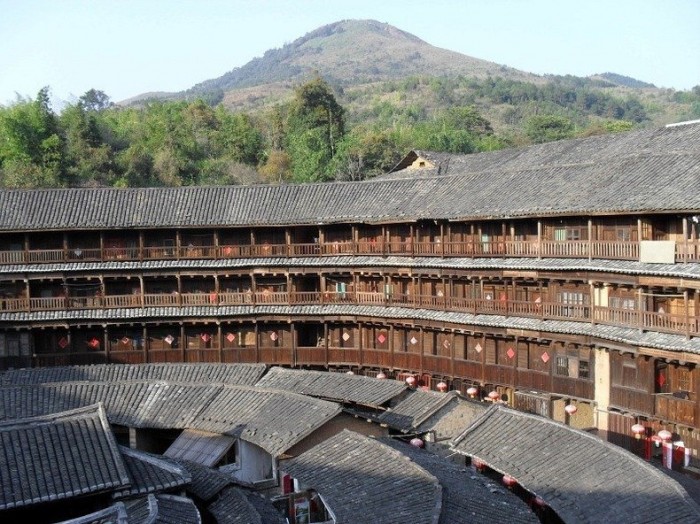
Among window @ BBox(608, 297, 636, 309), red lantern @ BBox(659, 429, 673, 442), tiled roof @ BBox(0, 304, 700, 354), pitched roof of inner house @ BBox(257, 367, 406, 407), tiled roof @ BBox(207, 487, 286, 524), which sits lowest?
tiled roof @ BBox(207, 487, 286, 524)

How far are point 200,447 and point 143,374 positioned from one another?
8070 mm

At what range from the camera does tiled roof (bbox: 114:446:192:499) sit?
79.1ft

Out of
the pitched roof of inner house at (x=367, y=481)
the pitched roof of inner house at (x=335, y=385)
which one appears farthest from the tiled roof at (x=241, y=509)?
the pitched roof of inner house at (x=335, y=385)

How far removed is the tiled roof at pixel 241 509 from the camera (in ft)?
80.1

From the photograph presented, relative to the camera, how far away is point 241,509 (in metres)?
25.2

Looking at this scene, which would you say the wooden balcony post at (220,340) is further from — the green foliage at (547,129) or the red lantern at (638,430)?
the green foliage at (547,129)

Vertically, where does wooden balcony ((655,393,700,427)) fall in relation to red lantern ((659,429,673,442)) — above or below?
above

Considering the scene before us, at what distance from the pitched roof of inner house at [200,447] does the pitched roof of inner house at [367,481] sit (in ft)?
18.4

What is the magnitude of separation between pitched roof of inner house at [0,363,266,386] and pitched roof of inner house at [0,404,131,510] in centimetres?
1167

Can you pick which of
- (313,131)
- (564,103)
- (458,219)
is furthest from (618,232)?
(564,103)

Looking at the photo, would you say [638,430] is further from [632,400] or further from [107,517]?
[107,517]

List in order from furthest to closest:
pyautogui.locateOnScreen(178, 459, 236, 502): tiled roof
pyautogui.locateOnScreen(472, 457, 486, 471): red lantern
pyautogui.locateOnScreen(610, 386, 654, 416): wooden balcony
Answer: pyautogui.locateOnScreen(610, 386, 654, 416): wooden balcony, pyautogui.locateOnScreen(472, 457, 486, 471): red lantern, pyautogui.locateOnScreen(178, 459, 236, 502): tiled roof

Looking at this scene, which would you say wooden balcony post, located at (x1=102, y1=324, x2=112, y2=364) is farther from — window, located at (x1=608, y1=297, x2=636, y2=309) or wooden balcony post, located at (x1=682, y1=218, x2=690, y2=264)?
wooden balcony post, located at (x1=682, y1=218, x2=690, y2=264)

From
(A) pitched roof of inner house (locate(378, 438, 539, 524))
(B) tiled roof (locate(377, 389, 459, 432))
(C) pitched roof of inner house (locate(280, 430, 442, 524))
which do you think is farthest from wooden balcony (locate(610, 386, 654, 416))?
(C) pitched roof of inner house (locate(280, 430, 442, 524))
